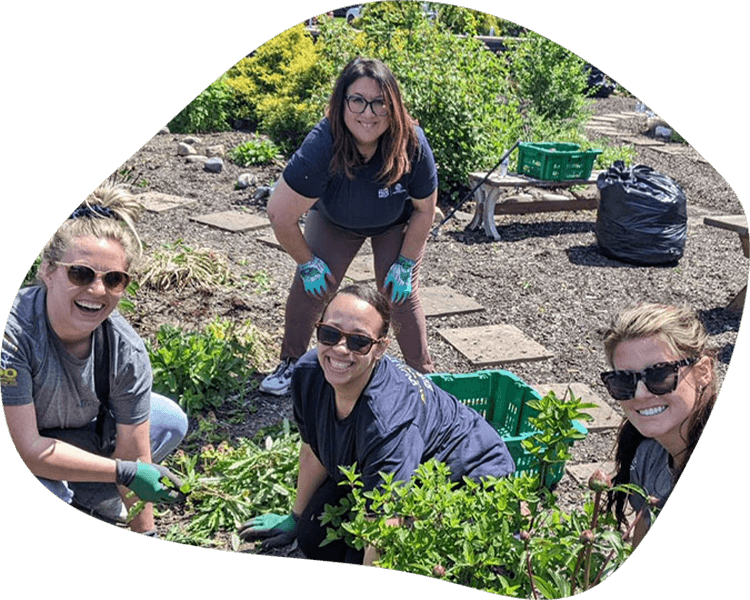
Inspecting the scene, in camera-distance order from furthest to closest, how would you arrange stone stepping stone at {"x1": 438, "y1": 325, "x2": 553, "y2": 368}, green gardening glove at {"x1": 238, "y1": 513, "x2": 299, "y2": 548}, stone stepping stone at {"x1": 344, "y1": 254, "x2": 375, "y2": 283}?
1. stone stepping stone at {"x1": 438, "y1": 325, "x2": 553, "y2": 368}
2. stone stepping stone at {"x1": 344, "y1": 254, "x2": 375, "y2": 283}
3. green gardening glove at {"x1": 238, "y1": 513, "x2": 299, "y2": 548}

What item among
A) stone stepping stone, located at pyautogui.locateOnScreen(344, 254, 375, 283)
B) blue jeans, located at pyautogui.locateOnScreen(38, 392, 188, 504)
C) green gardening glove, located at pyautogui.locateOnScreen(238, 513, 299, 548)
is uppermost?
stone stepping stone, located at pyautogui.locateOnScreen(344, 254, 375, 283)

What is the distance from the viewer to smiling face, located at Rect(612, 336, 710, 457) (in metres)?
2.57

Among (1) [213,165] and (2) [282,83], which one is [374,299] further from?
(1) [213,165]

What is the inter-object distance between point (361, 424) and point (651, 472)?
0.84 m

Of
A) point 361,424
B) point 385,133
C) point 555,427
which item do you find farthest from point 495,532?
point 385,133

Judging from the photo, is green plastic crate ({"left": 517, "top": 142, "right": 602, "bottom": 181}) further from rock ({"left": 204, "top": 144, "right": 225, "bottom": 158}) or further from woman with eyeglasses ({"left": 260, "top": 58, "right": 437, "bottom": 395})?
rock ({"left": 204, "top": 144, "right": 225, "bottom": 158})

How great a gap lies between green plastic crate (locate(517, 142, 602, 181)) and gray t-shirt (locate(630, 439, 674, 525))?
1022mm

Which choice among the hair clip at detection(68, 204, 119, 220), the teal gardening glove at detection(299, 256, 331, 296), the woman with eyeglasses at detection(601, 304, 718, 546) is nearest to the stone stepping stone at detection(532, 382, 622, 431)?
the woman with eyeglasses at detection(601, 304, 718, 546)

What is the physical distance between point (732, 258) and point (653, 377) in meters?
0.54

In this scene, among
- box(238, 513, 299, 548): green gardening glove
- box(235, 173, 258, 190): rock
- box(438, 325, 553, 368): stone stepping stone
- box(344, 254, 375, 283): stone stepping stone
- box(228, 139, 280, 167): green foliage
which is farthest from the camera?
box(235, 173, 258, 190): rock

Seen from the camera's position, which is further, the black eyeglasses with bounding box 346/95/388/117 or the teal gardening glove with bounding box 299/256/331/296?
the teal gardening glove with bounding box 299/256/331/296

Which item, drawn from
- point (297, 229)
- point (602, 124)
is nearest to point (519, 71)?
point (602, 124)

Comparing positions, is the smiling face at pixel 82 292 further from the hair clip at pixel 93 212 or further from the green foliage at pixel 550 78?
the green foliage at pixel 550 78

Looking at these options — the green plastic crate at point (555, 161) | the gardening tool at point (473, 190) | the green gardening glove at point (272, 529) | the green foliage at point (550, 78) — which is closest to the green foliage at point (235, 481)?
the green gardening glove at point (272, 529)
